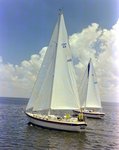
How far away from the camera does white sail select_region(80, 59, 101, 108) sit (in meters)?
56.5

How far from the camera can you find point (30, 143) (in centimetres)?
2427

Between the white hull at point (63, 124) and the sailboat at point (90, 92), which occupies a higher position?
the sailboat at point (90, 92)

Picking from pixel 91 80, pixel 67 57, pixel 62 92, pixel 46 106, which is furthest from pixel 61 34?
pixel 91 80

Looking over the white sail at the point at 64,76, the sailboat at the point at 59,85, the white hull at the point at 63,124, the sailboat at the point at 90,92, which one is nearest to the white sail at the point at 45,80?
the sailboat at the point at 59,85

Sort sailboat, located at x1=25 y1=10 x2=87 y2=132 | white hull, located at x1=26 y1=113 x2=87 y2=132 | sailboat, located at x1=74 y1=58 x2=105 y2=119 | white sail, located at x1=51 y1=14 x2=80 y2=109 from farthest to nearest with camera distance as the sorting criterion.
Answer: sailboat, located at x1=74 y1=58 x2=105 y2=119, white sail, located at x1=51 y1=14 x2=80 y2=109, sailboat, located at x1=25 y1=10 x2=87 y2=132, white hull, located at x1=26 y1=113 x2=87 y2=132

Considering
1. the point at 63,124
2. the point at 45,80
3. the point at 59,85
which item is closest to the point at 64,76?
the point at 59,85

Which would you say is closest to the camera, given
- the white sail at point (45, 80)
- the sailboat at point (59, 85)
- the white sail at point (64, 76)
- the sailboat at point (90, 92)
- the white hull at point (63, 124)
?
the white hull at point (63, 124)

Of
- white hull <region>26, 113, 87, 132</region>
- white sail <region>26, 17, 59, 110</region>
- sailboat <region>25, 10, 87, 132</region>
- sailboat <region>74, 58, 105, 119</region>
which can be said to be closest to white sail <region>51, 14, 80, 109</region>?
sailboat <region>25, 10, 87, 132</region>

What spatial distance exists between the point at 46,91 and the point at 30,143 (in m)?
12.6

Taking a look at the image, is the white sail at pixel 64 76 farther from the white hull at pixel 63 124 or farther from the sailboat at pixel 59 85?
the white hull at pixel 63 124

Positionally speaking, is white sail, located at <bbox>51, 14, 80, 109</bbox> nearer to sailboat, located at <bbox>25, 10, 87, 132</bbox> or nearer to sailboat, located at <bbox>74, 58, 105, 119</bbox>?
sailboat, located at <bbox>25, 10, 87, 132</bbox>

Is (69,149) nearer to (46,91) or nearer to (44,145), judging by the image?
(44,145)

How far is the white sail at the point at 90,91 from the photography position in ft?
185

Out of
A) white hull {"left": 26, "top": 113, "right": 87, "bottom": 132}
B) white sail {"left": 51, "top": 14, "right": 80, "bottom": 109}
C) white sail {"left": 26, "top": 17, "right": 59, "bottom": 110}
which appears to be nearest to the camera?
white hull {"left": 26, "top": 113, "right": 87, "bottom": 132}
